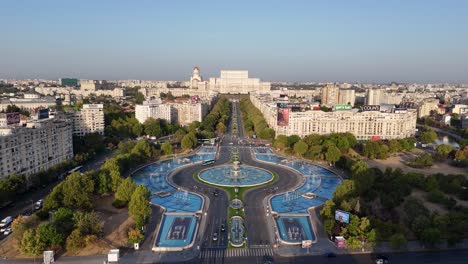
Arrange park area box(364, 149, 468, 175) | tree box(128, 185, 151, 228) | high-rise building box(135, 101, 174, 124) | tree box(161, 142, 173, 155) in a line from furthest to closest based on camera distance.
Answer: high-rise building box(135, 101, 174, 124) → tree box(161, 142, 173, 155) → park area box(364, 149, 468, 175) → tree box(128, 185, 151, 228)

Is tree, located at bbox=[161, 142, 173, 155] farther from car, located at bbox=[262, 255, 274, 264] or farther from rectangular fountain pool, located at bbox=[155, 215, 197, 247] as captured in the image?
car, located at bbox=[262, 255, 274, 264]

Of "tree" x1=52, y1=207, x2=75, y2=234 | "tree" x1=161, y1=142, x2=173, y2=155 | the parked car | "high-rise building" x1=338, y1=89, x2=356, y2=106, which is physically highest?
"high-rise building" x1=338, y1=89, x2=356, y2=106

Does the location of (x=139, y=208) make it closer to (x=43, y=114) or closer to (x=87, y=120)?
(x=43, y=114)

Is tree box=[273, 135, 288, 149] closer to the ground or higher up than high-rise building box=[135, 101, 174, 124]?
closer to the ground

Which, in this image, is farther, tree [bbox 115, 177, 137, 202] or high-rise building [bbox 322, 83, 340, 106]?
high-rise building [bbox 322, 83, 340, 106]

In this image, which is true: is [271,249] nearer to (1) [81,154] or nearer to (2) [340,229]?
(2) [340,229]

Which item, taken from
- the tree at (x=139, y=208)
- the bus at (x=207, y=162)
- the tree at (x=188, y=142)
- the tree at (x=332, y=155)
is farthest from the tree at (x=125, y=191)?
the tree at (x=332, y=155)

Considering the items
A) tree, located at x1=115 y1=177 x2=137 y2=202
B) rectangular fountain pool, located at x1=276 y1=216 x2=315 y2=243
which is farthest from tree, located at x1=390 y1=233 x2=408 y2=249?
tree, located at x1=115 y1=177 x2=137 y2=202
